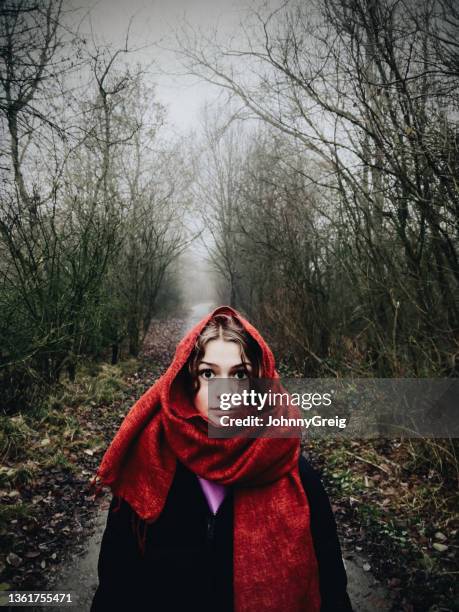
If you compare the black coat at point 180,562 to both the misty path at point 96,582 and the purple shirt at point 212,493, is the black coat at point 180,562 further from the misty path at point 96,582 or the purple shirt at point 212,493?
the misty path at point 96,582

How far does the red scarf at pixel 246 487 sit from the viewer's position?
127 cm

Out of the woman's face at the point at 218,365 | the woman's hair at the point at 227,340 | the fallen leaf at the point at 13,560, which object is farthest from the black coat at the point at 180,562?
the fallen leaf at the point at 13,560

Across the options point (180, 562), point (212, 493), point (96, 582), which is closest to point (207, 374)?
point (212, 493)

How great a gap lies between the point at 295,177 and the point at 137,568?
741 cm

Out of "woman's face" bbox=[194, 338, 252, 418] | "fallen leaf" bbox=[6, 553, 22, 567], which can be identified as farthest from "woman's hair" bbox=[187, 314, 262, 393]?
"fallen leaf" bbox=[6, 553, 22, 567]

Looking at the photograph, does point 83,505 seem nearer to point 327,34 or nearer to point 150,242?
point 327,34

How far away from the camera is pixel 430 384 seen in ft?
12.2

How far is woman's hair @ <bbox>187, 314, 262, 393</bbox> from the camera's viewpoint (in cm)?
142

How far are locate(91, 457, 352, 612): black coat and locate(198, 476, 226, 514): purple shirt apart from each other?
18 mm

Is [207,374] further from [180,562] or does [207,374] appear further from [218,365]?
[180,562]

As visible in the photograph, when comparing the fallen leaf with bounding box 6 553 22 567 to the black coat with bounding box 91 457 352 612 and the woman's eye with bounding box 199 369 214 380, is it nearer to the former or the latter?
the black coat with bounding box 91 457 352 612

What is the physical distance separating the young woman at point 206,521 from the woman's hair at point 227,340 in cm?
2

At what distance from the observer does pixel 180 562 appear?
1.30m

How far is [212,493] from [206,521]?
0.32 ft
